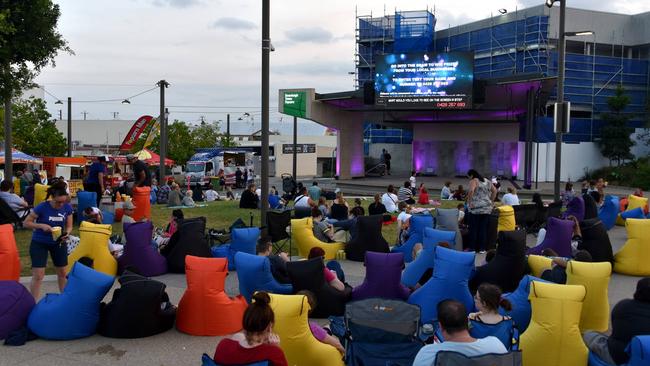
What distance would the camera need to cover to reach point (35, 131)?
47.7m

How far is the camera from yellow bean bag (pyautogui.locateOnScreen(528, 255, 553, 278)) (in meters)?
8.32

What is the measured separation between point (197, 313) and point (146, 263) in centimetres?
321

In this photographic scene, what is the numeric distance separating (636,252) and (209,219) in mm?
11043

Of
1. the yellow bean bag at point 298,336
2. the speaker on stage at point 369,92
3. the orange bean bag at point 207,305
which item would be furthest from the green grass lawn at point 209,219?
the speaker on stage at point 369,92

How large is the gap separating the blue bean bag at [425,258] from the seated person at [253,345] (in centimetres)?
461

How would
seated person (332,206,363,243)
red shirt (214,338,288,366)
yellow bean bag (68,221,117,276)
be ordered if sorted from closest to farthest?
red shirt (214,338,288,366), yellow bean bag (68,221,117,276), seated person (332,206,363,243)

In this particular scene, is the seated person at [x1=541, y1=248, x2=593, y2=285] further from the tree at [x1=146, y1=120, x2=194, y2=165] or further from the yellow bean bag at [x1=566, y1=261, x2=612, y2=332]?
the tree at [x1=146, y1=120, x2=194, y2=165]

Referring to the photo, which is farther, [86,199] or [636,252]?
[86,199]

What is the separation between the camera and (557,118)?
16000 mm

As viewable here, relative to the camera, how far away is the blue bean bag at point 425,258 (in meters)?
9.01

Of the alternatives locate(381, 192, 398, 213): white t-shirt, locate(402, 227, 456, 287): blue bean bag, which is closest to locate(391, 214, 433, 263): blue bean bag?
locate(402, 227, 456, 287): blue bean bag

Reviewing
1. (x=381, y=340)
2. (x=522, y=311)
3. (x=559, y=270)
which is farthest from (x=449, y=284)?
(x=381, y=340)

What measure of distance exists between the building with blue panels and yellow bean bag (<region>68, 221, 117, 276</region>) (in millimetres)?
27031

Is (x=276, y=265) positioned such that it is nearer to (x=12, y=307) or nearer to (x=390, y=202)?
(x=12, y=307)
